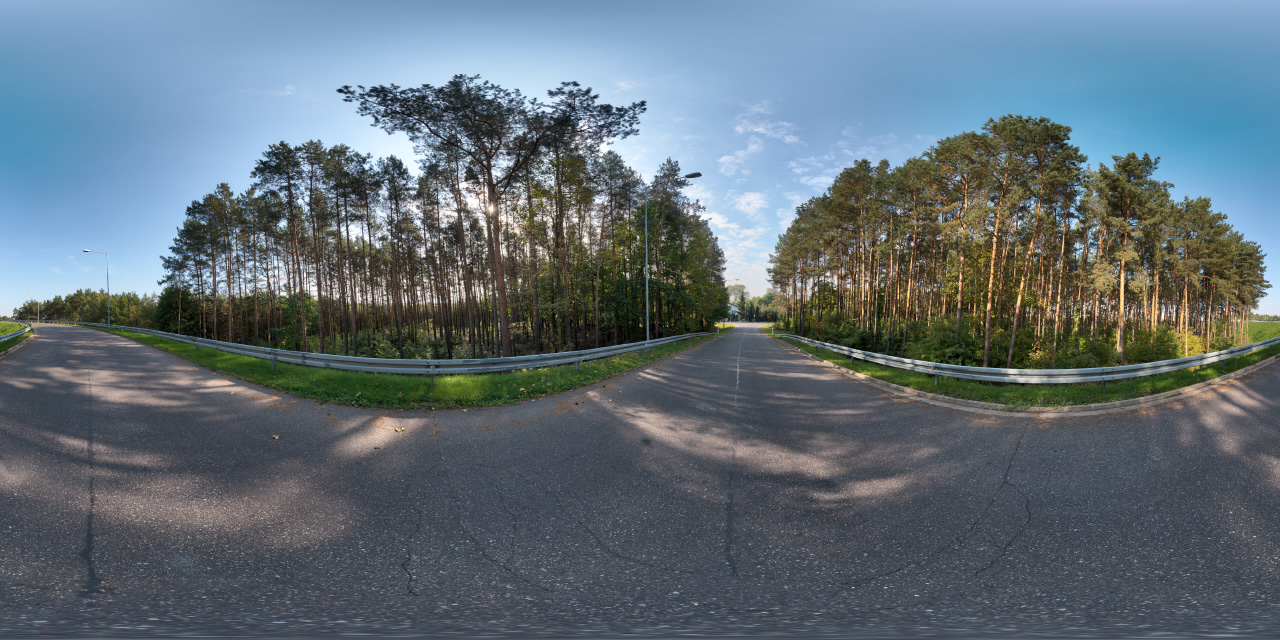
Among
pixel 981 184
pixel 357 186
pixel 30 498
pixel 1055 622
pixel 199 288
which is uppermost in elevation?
pixel 357 186

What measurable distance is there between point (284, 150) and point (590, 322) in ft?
64.7

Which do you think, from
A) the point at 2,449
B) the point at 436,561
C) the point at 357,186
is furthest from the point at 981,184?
the point at 357,186

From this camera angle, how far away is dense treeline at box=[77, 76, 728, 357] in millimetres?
16188

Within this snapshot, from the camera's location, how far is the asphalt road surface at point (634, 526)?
3119 mm

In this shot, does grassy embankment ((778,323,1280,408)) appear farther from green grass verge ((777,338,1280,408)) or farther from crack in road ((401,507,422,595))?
crack in road ((401,507,422,595))

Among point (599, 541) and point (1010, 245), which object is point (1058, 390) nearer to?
point (599, 541)

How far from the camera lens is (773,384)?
39.4 ft

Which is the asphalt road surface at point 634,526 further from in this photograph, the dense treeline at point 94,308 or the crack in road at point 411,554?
the dense treeline at point 94,308

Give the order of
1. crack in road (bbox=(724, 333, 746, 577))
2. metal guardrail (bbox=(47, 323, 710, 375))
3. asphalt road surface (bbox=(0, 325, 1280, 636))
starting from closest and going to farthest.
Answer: asphalt road surface (bbox=(0, 325, 1280, 636)) → crack in road (bbox=(724, 333, 746, 577)) → metal guardrail (bbox=(47, 323, 710, 375))

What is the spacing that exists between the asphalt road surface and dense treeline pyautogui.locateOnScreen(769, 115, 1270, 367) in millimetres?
13533

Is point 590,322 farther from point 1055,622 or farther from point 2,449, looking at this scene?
point 1055,622

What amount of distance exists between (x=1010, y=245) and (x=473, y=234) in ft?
105

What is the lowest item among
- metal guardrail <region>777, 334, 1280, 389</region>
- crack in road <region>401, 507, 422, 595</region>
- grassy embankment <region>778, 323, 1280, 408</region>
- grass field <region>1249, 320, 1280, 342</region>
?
grass field <region>1249, 320, 1280, 342</region>

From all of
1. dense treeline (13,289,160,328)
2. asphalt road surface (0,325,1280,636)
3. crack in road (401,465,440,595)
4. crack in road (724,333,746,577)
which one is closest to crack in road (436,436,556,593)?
asphalt road surface (0,325,1280,636)
